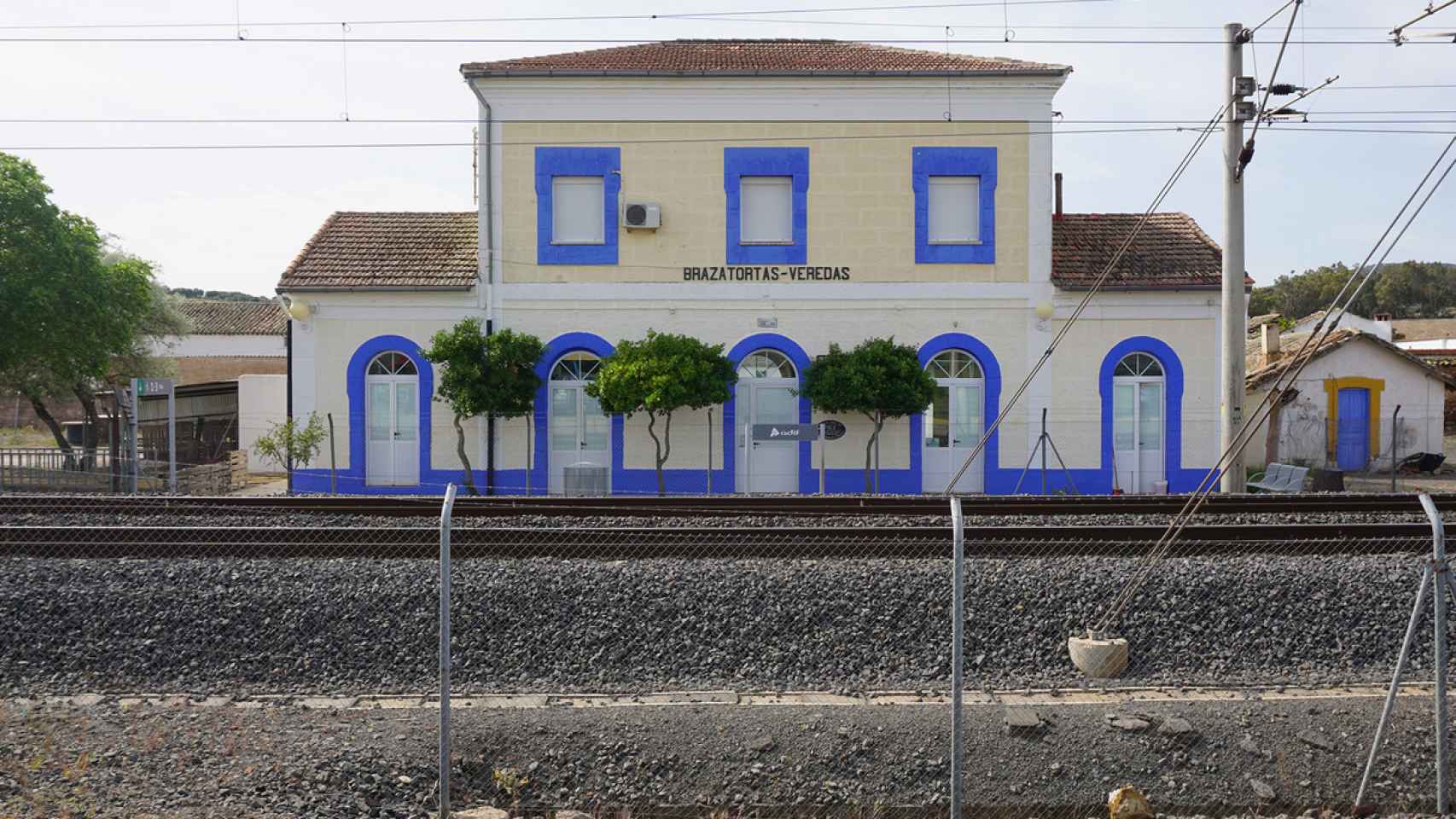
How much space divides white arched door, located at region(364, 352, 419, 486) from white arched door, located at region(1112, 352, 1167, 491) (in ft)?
45.2

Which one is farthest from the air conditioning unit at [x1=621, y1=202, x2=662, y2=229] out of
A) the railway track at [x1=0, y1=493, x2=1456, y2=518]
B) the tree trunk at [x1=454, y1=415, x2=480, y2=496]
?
the railway track at [x1=0, y1=493, x2=1456, y2=518]

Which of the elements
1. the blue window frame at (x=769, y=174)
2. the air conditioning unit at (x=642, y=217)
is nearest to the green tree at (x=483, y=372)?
the air conditioning unit at (x=642, y=217)

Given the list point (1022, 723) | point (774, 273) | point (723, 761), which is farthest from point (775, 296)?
point (723, 761)

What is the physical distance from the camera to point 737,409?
21.3 meters

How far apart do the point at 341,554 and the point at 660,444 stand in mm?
10436

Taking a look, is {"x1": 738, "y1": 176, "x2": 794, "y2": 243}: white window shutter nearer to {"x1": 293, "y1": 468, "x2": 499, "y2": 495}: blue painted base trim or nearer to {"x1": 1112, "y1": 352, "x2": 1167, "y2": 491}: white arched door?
{"x1": 293, "y1": 468, "x2": 499, "y2": 495}: blue painted base trim

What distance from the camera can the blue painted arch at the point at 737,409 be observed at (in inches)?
831

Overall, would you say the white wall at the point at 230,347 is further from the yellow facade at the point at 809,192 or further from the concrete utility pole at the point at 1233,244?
the concrete utility pole at the point at 1233,244

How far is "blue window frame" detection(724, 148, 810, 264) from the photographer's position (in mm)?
21250

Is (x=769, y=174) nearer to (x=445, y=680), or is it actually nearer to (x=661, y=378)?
(x=661, y=378)

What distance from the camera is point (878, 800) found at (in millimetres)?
6637

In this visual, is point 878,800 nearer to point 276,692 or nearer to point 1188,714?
point 1188,714

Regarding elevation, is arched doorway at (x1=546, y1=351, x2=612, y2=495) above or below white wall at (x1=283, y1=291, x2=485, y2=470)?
below

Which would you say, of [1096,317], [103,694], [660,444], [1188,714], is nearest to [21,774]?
[103,694]
